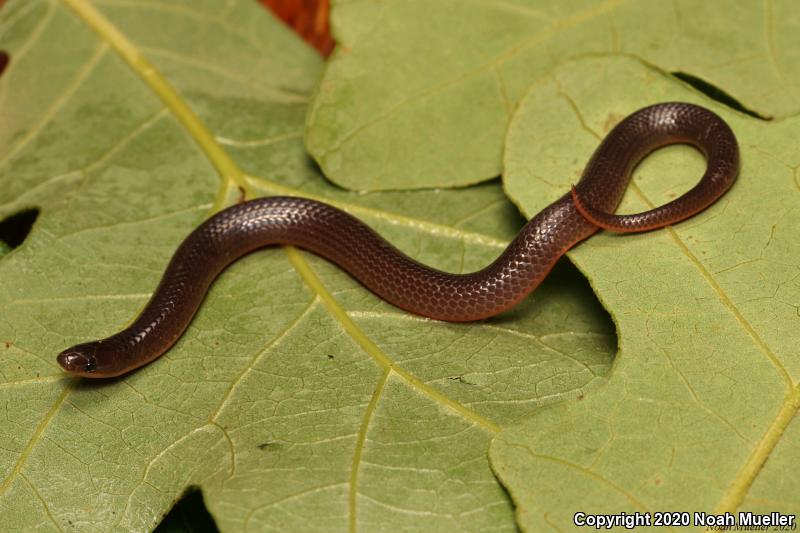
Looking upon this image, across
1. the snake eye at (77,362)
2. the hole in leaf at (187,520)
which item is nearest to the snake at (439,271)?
the snake eye at (77,362)

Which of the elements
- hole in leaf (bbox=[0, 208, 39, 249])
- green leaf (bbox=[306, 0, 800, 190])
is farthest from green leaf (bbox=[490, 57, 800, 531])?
hole in leaf (bbox=[0, 208, 39, 249])

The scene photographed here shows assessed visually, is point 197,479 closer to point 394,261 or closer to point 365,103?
point 394,261

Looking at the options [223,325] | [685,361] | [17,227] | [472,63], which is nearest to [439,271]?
[223,325]

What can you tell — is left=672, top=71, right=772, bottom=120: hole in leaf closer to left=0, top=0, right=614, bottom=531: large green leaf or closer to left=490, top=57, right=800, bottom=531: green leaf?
left=490, top=57, right=800, bottom=531: green leaf

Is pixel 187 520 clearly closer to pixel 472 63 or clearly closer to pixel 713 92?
pixel 472 63

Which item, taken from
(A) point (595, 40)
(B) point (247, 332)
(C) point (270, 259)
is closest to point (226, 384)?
(B) point (247, 332)

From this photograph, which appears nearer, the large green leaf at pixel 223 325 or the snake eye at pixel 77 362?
the large green leaf at pixel 223 325

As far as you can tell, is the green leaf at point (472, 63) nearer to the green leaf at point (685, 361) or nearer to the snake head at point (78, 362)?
the green leaf at point (685, 361)
